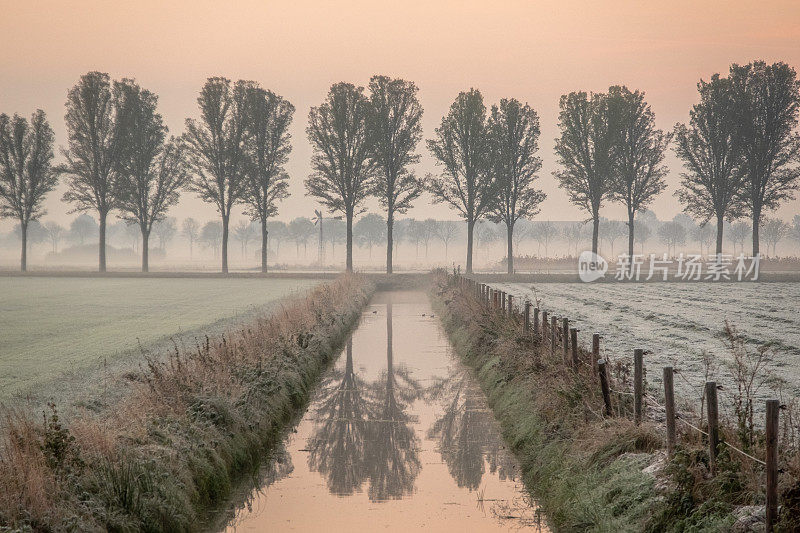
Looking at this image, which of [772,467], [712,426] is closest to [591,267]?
[712,426]

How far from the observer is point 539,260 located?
9931 centimetres

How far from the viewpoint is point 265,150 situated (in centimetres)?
8081

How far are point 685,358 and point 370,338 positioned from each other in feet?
44.2

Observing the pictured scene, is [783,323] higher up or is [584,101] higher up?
[584,101]

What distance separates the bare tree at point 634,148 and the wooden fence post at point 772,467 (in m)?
72.2

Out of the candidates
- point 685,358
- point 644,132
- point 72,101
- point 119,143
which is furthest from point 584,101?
point 685,358

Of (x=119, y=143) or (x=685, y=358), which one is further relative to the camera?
(x=119, y=143)

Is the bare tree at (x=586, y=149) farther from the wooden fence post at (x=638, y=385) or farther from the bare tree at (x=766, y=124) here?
the wooden fence post at (x=638, y=385)

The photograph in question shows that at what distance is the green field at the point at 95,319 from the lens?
20922 millimetres

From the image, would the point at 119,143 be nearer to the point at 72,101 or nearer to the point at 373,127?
the point at 72,101

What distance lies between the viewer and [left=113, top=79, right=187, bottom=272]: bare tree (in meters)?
81.5

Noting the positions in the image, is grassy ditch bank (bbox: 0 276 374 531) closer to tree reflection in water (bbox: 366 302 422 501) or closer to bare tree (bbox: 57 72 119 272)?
tree reflection in water (bbox: 366 302 422 501)

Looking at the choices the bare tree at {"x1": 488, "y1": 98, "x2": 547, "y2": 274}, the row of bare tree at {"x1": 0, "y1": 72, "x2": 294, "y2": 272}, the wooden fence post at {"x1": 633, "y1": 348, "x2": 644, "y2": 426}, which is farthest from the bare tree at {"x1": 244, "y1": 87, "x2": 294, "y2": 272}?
the wooden fence post at {"x1": 633, "y1": 348, "x2": 644, "y2": 426}

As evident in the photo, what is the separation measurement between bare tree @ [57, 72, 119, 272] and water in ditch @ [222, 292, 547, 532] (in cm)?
6727
